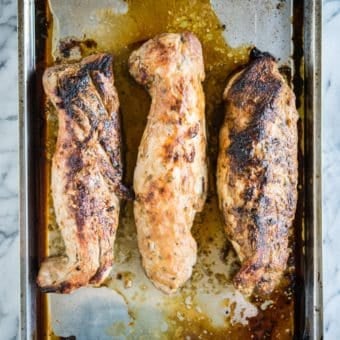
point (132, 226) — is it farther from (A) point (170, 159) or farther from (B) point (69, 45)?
(B) point (69, 45)

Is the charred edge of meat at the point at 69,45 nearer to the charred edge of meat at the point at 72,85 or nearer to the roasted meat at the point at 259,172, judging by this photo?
the charred edge of meat at the point at 72,85

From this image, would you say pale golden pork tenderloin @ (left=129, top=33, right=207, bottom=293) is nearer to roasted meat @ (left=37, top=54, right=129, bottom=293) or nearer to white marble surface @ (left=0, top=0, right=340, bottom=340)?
roasted meat @ (left=37, top=54, right=129, bottom=293)

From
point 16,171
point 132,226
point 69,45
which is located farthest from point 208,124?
point 16,171

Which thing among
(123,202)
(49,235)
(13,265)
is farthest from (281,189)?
(13,265)

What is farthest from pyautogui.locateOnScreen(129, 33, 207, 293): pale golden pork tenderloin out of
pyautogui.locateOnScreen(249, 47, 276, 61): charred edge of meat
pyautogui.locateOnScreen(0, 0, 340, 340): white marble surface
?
pyautogui.locateOnScreen(0, 0, 340, 340): white marble surface

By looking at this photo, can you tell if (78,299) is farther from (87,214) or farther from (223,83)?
(223,83)
